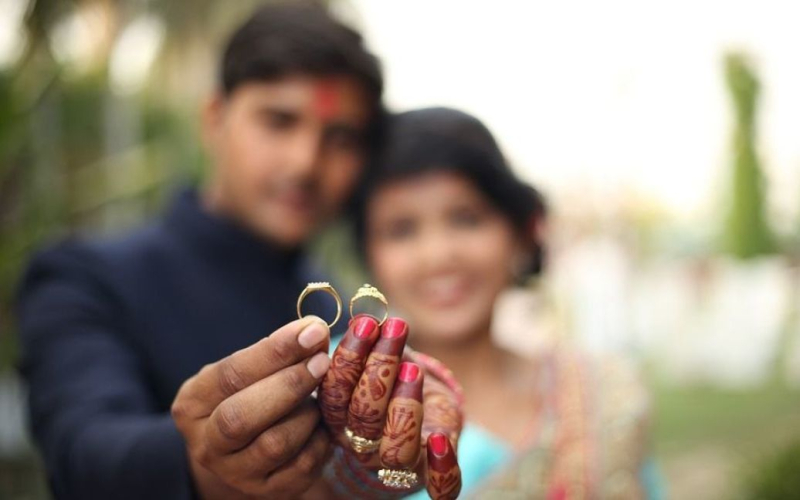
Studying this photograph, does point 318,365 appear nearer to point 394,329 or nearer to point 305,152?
point 394,329

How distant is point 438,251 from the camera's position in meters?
1.70

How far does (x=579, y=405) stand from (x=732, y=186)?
3.08m

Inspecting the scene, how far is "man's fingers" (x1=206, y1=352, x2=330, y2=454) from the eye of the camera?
0.83m

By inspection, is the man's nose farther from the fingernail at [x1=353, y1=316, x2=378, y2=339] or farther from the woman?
the fingernail at [x1=353, y1=316, x2=378, y2=339]

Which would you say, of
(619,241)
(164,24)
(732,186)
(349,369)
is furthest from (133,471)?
(164,24)

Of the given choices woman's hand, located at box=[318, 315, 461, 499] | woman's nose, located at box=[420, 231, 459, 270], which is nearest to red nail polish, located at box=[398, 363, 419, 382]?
woman's hand, located at box=[318, 315, 461, 499]

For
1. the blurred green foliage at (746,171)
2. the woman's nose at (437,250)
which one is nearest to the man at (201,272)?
the woman's nose at (437,250)

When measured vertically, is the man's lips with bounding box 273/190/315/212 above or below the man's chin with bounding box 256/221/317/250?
above

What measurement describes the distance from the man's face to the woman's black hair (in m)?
0.07

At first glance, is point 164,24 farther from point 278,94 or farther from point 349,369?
→ point 349,369

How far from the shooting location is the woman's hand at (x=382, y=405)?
814 mm

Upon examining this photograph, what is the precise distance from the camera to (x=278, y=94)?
1.74 m

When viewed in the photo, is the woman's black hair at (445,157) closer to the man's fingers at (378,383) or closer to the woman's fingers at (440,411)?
the woman's fingers at (440,411)

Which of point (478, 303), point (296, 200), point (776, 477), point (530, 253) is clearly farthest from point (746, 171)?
point (296, 200)
